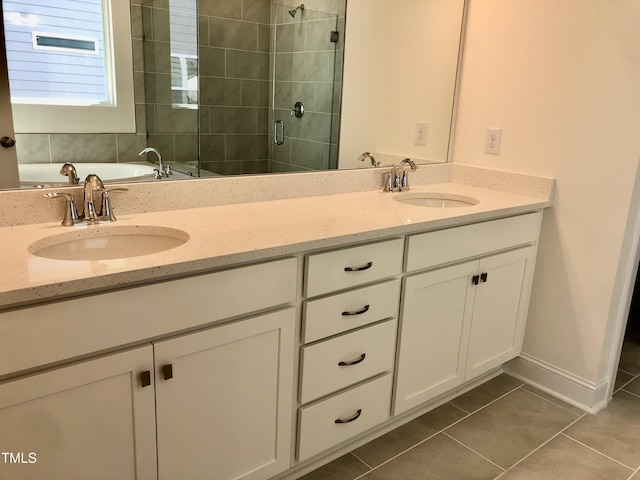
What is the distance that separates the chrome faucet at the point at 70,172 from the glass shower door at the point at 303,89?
0.68 meters

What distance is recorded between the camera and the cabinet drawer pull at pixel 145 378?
4.14ft

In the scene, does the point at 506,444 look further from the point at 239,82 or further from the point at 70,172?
the point at 70,172

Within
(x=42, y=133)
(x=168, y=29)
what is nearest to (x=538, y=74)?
(x=168, y=29)

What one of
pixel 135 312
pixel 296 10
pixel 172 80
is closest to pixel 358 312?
pixel 135 312

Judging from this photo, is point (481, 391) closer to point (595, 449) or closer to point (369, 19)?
point (595, 449)

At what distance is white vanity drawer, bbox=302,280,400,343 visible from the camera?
5.17 ft

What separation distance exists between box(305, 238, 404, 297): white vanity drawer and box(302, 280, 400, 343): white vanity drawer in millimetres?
33

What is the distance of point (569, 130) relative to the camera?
2.17 m

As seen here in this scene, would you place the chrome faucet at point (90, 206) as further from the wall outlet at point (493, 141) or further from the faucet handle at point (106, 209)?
the wall outlet at point (493, 141)

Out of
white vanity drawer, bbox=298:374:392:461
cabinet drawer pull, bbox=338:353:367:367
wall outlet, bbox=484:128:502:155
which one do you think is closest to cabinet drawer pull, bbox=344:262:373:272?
cabinet drawer pull, bbox=338:353:367:367

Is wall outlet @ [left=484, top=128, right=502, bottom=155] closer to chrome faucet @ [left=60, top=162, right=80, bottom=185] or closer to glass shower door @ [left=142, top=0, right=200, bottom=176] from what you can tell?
glass shower door @ [left=142, top=0, right=200, bottom=176]

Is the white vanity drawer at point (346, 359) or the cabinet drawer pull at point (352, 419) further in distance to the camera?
the cabinet drawer pull at point (352, 419)

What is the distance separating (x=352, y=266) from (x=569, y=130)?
1.17m

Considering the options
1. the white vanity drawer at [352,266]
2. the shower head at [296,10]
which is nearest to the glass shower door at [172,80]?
the shower head at [296,10]
